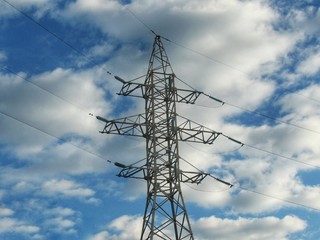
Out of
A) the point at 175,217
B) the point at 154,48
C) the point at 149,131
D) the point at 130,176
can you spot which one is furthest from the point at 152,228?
the point at 154,48

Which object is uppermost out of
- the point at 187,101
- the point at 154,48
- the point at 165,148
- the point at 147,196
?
the point at 154,48

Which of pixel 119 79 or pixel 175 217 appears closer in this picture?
pixel 175 217

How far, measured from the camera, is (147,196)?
32594mm

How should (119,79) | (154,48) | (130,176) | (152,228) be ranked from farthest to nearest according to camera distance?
1. (154,48)
2. (119,79)
3. (130,176)
4. (152,228)

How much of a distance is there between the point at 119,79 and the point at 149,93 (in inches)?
89.9

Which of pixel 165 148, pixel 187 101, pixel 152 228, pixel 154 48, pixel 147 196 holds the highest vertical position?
pixel 154 48

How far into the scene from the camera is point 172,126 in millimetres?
35312

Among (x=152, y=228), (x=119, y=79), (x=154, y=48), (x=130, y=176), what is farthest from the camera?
(x=154, y=48)

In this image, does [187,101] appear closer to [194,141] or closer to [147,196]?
[194,141]

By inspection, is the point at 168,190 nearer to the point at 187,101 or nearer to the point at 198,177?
the point at 198,177

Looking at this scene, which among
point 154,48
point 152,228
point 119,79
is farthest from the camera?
point 154,48

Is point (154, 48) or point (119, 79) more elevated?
point (154, 48)

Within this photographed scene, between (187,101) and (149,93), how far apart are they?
2.76 m

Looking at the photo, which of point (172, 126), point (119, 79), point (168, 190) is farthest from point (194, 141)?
point (119, 79)
